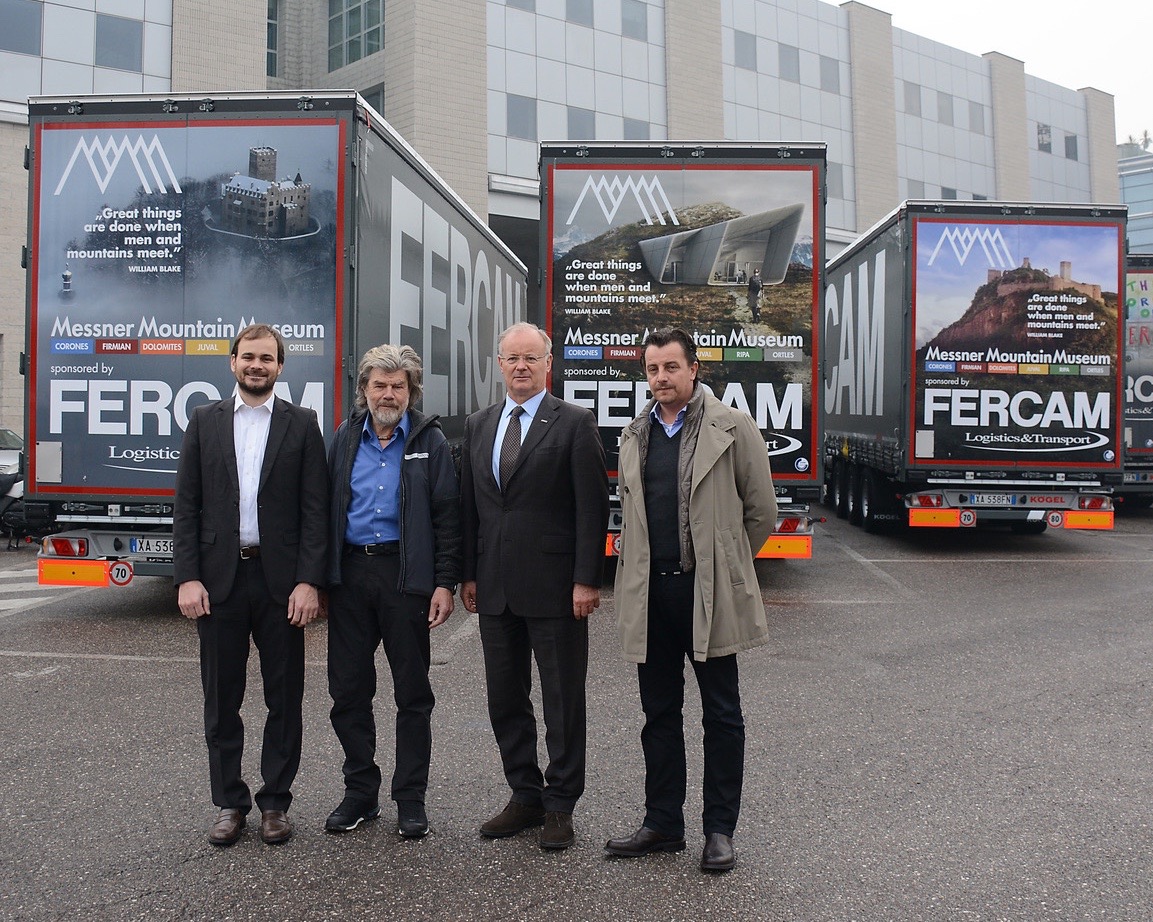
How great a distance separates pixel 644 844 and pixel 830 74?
1426 inches

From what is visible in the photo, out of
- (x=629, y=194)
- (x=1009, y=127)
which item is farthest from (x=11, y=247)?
(x=1009, y=127)

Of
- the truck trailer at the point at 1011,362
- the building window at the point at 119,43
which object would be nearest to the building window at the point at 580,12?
the building window at the point at 119,43

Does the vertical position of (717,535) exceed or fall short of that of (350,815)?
it exceeds it

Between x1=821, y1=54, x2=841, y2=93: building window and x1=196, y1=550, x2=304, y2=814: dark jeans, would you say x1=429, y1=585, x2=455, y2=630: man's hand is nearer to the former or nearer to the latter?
x1=196, y1=550, x2=304, y2=814: dark jeans

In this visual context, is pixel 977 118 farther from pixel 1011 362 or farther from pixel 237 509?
pixel 237 509

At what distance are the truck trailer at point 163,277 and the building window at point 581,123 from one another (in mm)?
22501

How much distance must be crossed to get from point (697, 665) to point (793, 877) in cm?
78

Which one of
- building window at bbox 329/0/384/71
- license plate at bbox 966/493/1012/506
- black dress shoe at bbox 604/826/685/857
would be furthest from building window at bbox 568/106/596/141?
black dress shoe at bbox 604/826/685/857

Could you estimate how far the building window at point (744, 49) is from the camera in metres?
33.5

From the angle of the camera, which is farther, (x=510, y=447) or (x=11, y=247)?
(x=11, y=247)

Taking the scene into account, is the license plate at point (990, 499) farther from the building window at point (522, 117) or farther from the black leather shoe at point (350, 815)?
the building window at point (522, 117)

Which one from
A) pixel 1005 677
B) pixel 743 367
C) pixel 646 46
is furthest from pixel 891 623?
pixel 646 46

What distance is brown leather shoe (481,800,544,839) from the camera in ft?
13.2

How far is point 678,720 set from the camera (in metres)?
4.03
